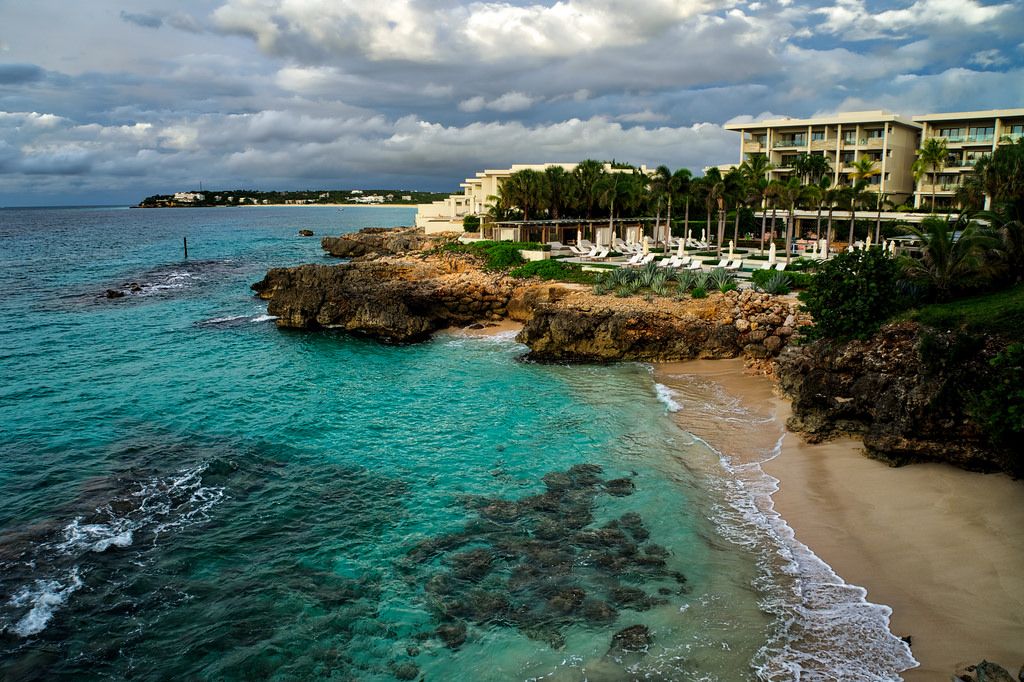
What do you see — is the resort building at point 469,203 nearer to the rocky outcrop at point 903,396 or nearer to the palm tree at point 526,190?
the palm tree at point 526,190

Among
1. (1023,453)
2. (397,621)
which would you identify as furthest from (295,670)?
(1023,453)

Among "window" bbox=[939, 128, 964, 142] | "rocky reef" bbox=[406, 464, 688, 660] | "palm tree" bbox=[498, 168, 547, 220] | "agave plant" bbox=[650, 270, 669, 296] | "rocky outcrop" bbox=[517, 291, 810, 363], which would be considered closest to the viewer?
"rocky reef" bbox=[406, 464, 688, 660]

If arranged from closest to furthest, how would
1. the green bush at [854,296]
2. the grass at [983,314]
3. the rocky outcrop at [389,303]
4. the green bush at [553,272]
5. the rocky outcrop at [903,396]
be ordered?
1. the rocky outcrop at [903,396]
2. the grass at [983,314]
3. the green bush at [854,296]
4. the rocky outcrop at [389,303]
5. the green bush at [553,272]

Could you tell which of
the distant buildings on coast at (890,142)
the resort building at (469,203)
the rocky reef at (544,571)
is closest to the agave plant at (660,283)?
the rocky reef at (544,571)

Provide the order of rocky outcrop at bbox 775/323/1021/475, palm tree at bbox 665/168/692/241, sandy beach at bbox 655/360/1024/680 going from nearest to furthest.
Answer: sandy beach at bbox 655/360/1024/680, rocky outcrop at bbox 775/323/1021/475, palm tree at bbox 665/168/692/241

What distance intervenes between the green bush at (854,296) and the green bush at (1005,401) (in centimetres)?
568

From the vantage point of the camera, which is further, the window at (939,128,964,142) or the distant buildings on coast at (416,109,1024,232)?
the window at (939,128,964,142)

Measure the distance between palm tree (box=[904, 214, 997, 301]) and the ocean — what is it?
25.8 feet

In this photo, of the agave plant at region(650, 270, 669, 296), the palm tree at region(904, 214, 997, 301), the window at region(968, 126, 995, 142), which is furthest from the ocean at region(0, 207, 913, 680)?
the window at region(968, 126, 995, 142)

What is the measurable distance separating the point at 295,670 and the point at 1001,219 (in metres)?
26.2

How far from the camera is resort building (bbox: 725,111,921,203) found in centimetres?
6394

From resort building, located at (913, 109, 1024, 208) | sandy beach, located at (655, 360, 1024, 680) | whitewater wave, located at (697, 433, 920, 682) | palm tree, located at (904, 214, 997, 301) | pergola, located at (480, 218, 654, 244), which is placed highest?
resort building, located at (913, 109, 1024, 208)

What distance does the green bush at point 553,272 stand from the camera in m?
40.0

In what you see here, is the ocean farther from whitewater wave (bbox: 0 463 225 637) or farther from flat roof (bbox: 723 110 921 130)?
flat roof (bbox: 723 110 921 130)
